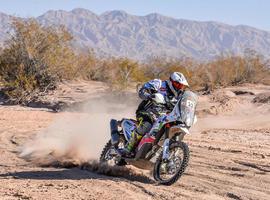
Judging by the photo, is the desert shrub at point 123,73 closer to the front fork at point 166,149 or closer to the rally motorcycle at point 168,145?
the rally motorcycle at point 168,145

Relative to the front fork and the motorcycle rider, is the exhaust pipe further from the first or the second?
the front fork

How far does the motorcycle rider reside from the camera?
26.3 ft

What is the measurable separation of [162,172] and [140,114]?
1.02 m

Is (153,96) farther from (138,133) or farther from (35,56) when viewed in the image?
(35,56)

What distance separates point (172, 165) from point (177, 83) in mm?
1193

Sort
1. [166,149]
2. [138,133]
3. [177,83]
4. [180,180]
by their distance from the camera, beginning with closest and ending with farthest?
1. [166,149]
2. [177,83]
3. [180,180]
4. [138,133]

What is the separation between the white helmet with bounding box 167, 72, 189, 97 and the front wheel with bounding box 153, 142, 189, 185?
80cm

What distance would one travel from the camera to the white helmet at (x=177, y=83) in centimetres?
798

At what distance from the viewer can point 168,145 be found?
7.85 metres

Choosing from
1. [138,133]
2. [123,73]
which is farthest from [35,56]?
[138,133]

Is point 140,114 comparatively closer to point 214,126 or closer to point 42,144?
point 42,144

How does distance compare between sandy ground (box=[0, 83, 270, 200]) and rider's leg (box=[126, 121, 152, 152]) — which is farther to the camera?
rider's leg (box=[126, 121, 152, 152])

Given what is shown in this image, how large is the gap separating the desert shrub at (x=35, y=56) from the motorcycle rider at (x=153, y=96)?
16.7m

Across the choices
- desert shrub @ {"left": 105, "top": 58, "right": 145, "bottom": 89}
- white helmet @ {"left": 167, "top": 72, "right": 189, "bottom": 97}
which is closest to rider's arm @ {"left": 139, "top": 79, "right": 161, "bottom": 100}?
white helmet @ {"left": 167, "top": 72, "right": 189, "bottom": 97}
